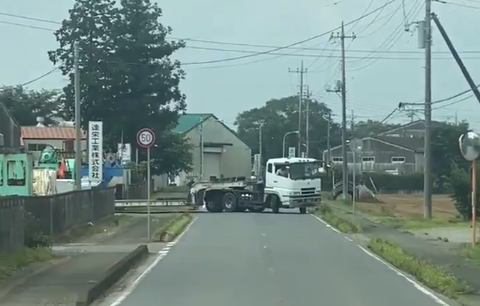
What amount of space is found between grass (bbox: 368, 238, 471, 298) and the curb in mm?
5696

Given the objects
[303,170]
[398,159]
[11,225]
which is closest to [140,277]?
[11,225]

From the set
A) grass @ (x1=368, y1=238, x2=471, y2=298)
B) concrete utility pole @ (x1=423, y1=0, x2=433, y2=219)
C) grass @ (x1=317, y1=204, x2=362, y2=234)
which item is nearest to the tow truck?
grass @ (x1=317, y1=204, x2=362, y2=234)

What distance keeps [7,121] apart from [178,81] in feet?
140

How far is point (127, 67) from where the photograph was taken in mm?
71812

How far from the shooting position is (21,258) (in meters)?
20.1

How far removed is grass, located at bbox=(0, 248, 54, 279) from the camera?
18.2m

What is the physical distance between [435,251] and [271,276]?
25.7 feet

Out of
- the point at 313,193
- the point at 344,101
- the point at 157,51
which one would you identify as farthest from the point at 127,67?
the point at 313,193

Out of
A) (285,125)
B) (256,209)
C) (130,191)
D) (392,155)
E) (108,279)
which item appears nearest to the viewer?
(108,279)

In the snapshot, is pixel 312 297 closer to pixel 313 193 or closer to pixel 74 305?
pixel 74 305

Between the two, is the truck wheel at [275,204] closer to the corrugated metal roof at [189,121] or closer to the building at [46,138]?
the building at [46,138]

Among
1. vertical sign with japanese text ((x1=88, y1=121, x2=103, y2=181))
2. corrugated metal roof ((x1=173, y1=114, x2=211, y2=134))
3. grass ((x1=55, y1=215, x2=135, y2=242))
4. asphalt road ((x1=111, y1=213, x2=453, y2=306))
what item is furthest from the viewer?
corrugated metal roof ((x1=173, y1=114, x2=211, y2=134))

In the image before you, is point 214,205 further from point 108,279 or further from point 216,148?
point 216,148

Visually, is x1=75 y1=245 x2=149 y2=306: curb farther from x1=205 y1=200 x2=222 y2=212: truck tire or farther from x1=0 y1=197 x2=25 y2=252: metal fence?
x1=205 y1=200 x2=222 y2=212: truck tire
